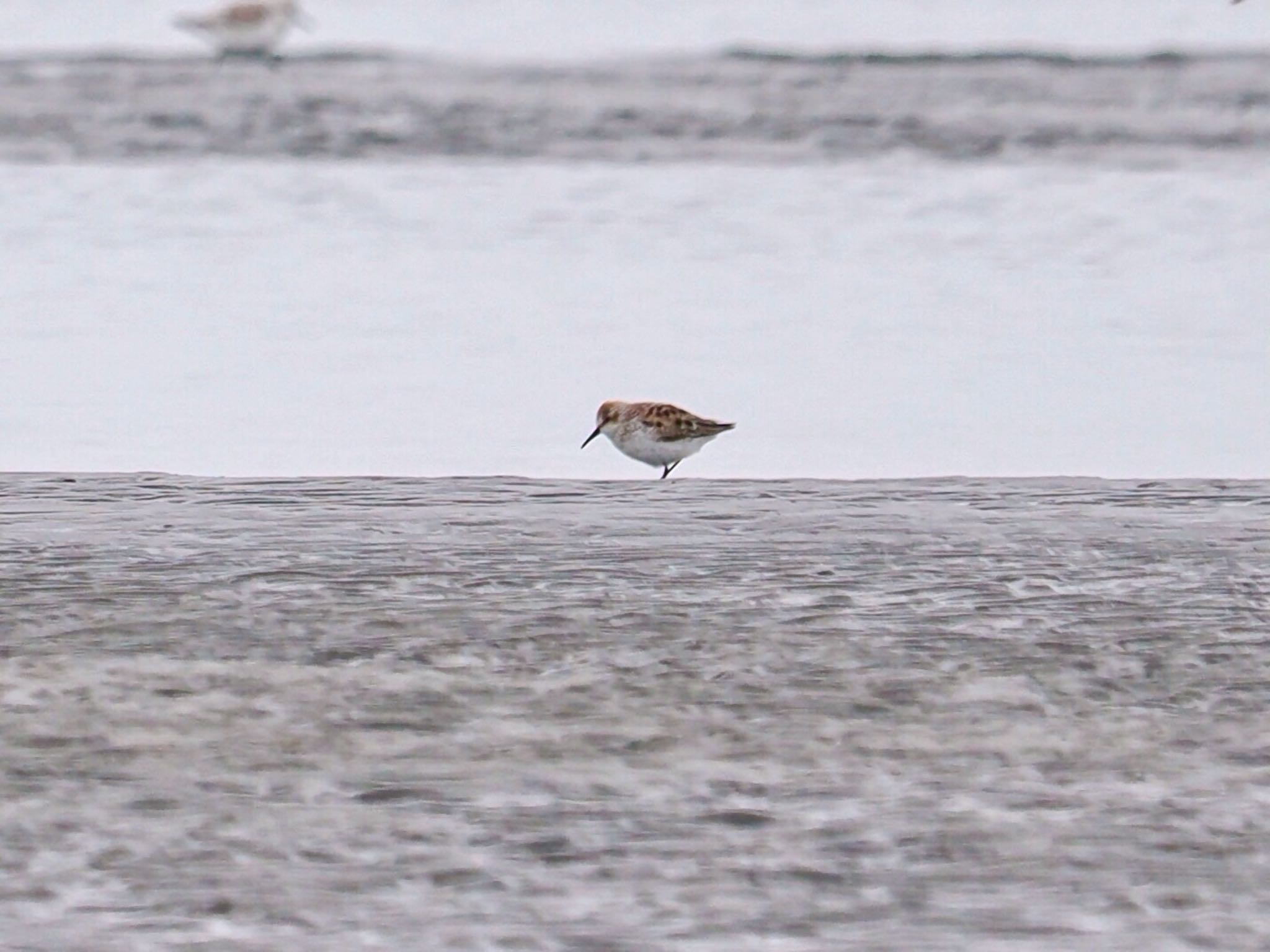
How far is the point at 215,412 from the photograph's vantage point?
20.3 feet

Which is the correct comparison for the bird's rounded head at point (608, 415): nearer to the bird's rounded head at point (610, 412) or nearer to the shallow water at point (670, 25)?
the bird's rounded head at point (610, 412)

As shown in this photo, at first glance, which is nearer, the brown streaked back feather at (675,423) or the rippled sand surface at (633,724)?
the rippled sand surface at (633,724)

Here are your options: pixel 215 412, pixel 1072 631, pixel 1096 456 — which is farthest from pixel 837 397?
pixel 1072 631

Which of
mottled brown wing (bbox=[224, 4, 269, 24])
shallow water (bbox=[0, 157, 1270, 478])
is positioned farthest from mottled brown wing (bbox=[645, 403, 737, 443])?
mottled brown wing (bbox=[224, 4, 269, 24])

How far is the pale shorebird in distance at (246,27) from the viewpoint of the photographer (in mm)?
14609

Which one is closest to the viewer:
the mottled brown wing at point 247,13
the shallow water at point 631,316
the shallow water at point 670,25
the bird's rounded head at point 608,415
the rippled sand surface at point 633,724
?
the rippled sand surface at point 633,724

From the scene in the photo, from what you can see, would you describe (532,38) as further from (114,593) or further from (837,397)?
(114,593)

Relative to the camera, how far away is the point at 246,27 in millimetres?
14609

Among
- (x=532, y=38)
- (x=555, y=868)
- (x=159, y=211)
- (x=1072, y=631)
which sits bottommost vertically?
(x=555, y=868)

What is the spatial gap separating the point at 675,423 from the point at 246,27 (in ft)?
32.4

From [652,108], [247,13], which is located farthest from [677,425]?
[247,13]

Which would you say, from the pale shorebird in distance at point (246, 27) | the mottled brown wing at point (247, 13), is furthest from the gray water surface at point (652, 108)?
the mottled brown wing at point (247, 13)

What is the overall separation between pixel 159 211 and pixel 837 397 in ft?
15.2

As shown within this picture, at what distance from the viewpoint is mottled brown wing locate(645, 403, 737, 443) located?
539cm
